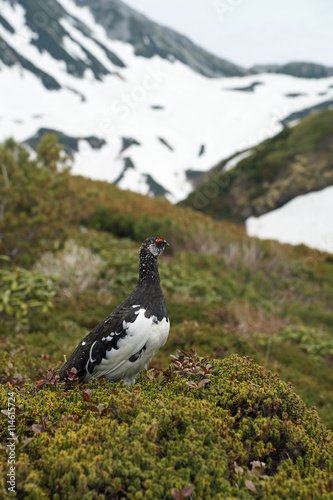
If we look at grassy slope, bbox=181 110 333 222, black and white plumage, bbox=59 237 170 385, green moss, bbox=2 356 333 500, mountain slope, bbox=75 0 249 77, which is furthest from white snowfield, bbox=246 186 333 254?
mountain slope, bbox=75 0 249 77

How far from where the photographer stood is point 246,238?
13.3 m

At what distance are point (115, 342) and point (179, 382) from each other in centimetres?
56

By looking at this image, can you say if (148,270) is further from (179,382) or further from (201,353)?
(201,353)

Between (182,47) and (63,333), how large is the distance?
Answer: 110751 millimetres

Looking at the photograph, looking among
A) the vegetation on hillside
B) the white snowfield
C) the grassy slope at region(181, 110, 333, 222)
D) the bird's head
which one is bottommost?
the vegetation on hillside

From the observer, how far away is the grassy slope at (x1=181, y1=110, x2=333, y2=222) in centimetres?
1806

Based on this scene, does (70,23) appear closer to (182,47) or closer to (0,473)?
(182,47)

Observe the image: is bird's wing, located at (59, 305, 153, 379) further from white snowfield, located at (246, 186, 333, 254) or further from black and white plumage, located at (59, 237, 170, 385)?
white snowfield, located at (246, 186, 333, 254)

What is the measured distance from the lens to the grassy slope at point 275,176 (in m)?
18.1

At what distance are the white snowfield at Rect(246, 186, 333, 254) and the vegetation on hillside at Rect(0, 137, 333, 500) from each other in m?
4.88

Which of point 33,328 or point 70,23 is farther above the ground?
point 70,23

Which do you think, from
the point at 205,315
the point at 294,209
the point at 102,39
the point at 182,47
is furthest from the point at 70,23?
the point at 205,315

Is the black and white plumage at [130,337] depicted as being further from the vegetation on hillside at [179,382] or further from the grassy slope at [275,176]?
the grassy slope at [275,176]

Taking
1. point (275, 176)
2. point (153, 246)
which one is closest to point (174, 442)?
point (153, 246)
